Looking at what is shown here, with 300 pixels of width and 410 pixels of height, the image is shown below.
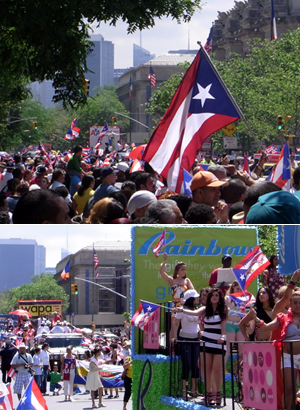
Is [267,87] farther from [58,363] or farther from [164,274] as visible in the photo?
[164,274]

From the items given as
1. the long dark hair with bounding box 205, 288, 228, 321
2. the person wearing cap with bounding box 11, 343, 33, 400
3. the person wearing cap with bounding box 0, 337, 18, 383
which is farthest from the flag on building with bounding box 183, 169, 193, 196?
the person wearing cap with bounding box 0, 337, 18, 383

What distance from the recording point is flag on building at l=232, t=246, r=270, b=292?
Result: 8680 millimetres

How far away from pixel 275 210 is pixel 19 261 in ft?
11.6

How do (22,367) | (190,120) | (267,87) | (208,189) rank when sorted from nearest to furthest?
1. (208,189)
2. (190,120)
3. (22,367)
4. (267,87)

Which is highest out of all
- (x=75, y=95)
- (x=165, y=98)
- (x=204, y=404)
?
(x=165, y=98)

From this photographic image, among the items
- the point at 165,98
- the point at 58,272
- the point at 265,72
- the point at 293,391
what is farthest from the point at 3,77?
the point at 165,98

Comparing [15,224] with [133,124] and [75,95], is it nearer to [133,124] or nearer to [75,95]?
[75,95]

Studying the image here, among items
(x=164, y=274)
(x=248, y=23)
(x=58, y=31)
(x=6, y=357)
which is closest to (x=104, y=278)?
(x=164, y=274)

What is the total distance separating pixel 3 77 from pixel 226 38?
3977 inches

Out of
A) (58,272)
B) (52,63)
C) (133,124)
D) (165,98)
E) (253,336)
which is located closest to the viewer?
(253,336)

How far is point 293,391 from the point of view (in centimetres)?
696

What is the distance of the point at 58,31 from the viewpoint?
42.4ft

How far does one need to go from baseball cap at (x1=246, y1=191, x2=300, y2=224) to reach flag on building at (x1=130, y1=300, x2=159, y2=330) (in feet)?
10.1

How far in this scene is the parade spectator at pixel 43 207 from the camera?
22.8ft
